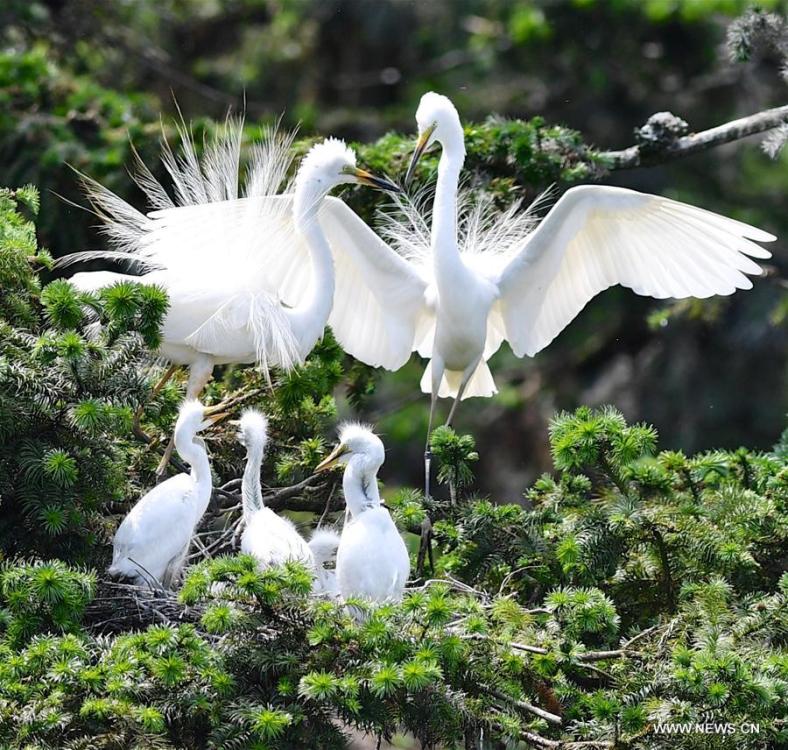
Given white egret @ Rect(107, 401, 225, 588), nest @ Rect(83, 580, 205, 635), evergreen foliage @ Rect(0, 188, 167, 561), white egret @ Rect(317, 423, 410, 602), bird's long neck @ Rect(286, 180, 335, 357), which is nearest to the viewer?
evergreen foliage @ Rect(0, 188, 167, 561)

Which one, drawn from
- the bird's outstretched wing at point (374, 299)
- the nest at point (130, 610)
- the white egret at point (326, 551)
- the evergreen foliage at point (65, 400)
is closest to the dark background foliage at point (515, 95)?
the bird's outstretched wing at point (374, 299)

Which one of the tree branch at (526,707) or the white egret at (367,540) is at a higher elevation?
the white egret at (367,540)

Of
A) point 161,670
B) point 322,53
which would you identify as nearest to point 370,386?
point 161,670

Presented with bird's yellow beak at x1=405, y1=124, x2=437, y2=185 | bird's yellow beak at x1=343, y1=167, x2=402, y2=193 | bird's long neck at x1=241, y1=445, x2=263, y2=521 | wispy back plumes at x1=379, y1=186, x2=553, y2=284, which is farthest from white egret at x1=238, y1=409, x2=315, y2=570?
wispy back plumes at x1=379, y1=186, x2=553, y2=284

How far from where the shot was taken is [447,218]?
5504 mm

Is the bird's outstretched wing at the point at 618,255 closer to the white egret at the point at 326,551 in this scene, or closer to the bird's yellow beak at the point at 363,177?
the bird's yellow beak at the point at 363,177

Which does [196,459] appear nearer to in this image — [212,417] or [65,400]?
[212,417]

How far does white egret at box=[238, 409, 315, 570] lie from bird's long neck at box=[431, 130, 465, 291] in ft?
3.18

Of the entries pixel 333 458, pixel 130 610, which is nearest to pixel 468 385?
pixel 333 458

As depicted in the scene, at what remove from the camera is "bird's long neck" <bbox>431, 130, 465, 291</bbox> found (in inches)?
216

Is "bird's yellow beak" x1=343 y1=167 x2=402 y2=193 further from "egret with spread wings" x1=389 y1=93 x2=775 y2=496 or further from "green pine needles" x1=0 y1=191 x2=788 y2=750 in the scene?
"green pine needles" x1=0 y1=191 x2=788 y2=750

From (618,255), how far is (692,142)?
60 cm

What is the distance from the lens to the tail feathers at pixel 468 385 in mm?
6168

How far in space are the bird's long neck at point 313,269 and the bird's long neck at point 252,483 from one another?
488 millimetres
